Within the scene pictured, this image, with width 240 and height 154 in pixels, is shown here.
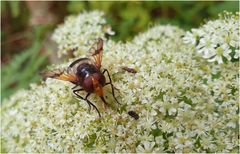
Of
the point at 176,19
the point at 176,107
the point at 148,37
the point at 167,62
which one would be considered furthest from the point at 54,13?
the point at 176,107

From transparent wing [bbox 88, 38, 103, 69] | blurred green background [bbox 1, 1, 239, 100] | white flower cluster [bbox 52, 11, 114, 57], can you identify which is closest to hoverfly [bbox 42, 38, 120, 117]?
transparent wing [bbox 88, 38, 103, 69]

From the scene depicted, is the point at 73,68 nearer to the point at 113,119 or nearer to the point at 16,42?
the point at 113,119

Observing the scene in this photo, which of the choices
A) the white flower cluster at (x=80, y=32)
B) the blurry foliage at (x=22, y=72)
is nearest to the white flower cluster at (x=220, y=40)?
the white flower cluster at (x=80, y=32)

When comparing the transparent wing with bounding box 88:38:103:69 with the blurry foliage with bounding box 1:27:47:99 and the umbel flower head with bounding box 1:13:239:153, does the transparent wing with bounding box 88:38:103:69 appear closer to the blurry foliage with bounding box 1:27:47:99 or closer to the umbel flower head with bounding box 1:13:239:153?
the umbel flower head with bounding box 1:13:239:153

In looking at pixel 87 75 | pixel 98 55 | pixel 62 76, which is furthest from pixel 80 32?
pixel 87 75

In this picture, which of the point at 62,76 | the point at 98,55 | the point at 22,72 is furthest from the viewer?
the point at 22,72

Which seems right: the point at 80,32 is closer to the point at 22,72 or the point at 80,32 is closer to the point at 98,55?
the point at 98,55
